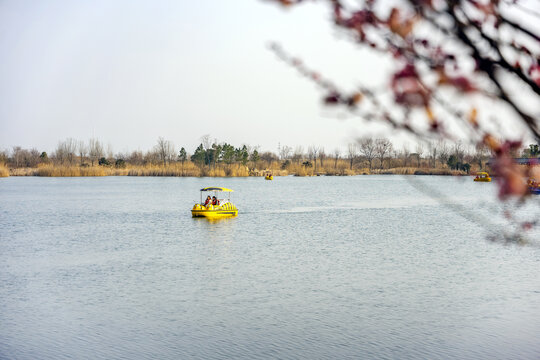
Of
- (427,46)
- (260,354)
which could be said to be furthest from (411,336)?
(427,46)

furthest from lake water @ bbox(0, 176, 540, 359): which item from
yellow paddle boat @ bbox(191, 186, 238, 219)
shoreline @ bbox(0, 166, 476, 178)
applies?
shoreline @ bbox(0, 166, 476, 178)

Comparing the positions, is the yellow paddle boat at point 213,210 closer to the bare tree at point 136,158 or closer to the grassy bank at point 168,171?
the grassy bank at point 168,171

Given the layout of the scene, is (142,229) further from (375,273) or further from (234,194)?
(234,194)

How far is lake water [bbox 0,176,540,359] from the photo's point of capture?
35.9 feet

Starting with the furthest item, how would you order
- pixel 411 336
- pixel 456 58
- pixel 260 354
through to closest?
pixel 411 336
pixel 260 354
pixel 456 58

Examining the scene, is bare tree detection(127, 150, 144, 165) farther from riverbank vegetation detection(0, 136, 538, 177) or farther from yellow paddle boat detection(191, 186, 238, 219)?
yellow paddle boat detection(191, 186, 238, 219)

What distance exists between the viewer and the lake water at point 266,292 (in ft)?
35.9

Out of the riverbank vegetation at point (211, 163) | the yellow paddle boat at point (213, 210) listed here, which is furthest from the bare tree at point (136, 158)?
the yellow paddle boat at point (213, 210)

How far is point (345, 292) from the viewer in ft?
47.2

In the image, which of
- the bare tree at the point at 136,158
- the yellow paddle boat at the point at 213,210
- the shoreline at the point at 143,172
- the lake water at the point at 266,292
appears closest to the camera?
the lake water at the point at 266,292

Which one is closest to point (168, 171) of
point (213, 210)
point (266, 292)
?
point (213, 210)

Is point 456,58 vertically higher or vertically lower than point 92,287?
higher

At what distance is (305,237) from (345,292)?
9193 mm

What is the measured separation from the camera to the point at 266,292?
14.4 m
